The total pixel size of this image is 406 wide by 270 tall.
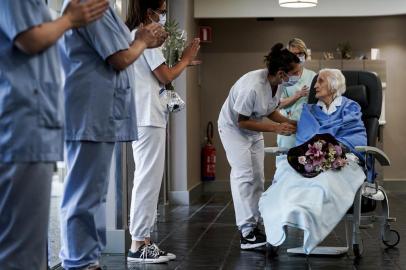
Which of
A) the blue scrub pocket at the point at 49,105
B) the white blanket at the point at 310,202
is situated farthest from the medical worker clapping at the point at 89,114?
the white blanket at the point at 310,202

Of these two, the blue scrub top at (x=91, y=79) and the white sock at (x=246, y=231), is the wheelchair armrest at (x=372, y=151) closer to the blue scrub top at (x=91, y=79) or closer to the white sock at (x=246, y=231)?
the white sock at (x=246, y=231)

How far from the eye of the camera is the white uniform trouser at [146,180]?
401 cm

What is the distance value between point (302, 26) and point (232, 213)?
3.26 metres

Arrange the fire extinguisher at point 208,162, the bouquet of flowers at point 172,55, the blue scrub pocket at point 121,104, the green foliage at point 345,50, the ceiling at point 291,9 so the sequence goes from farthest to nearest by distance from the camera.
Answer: the fire extinguisher at point 208,162, the green foliage at point 345,50, the ceiling at point 291,9, the bouquet of flowers at point 172,55, the blue scrub pocket at point 121,104

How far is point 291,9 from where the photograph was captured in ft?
27.4

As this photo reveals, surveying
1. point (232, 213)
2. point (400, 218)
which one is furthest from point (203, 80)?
point (400, 218)

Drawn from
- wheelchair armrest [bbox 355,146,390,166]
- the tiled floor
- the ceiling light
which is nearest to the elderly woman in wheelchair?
wheelchair armrest [bbox 355,146,390,166]

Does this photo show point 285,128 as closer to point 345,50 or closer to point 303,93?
point 303,93

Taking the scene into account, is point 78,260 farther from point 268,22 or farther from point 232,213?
point 268,22

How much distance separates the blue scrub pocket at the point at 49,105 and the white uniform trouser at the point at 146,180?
1876 millimetres

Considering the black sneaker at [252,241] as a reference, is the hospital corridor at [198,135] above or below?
above

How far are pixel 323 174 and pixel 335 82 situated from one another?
720 millimetres

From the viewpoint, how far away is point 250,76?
15.3ft

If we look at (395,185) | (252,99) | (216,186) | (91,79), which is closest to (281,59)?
(252,99)
